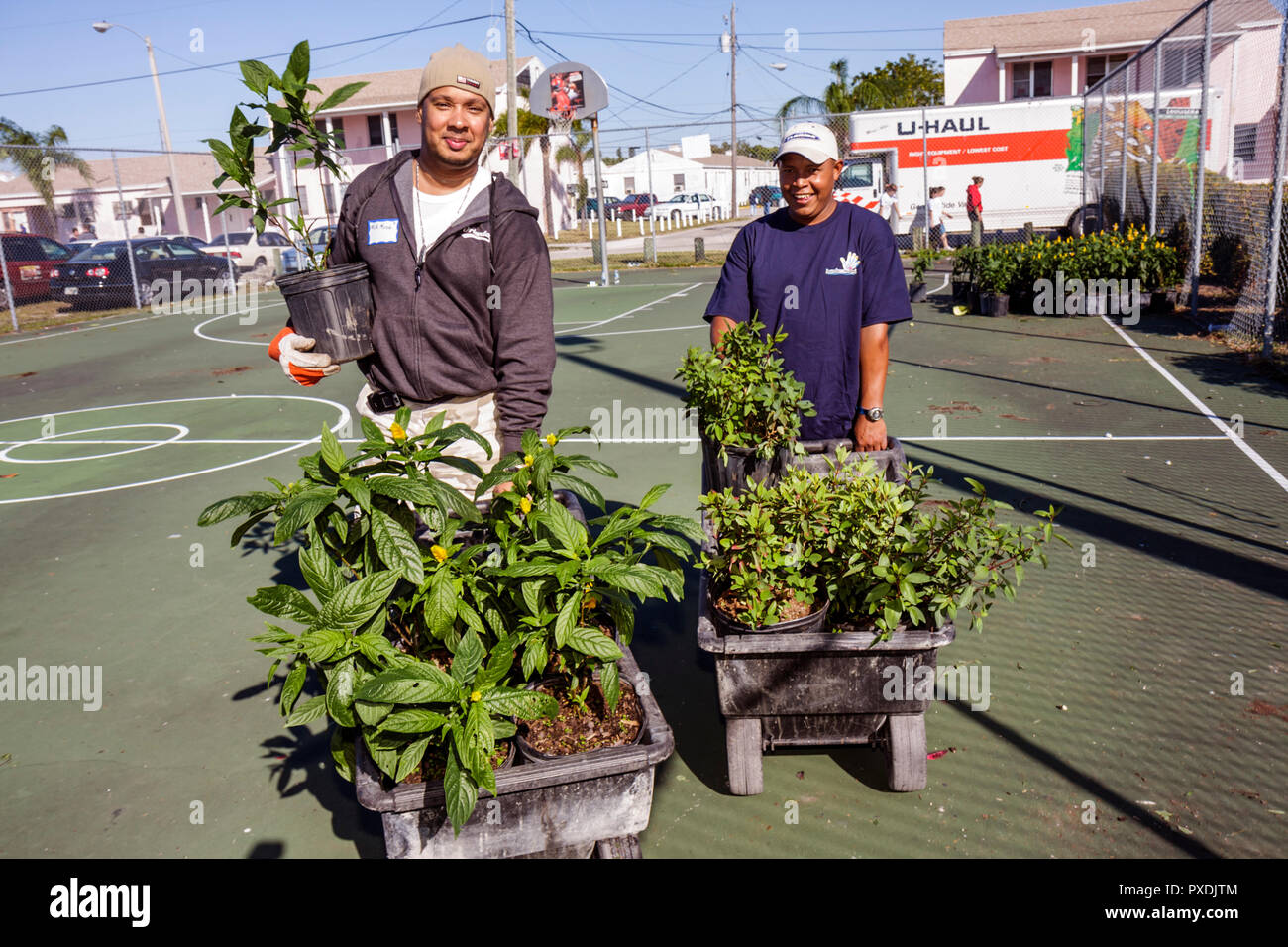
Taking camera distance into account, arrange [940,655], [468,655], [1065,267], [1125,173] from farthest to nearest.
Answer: [1125,173]
[1065,267]
[940,655]
[468,655]

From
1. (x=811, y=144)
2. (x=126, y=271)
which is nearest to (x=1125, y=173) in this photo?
(x=811, y=144)

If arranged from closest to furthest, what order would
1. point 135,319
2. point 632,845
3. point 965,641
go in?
point 632,845 < point 965,641 < point 135,319

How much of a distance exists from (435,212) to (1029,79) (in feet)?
147

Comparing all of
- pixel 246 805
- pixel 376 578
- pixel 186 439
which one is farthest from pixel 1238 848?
pixel 186 439

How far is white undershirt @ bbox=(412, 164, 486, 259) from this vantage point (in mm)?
3271

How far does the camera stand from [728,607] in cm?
313

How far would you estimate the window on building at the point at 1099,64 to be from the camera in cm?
4020

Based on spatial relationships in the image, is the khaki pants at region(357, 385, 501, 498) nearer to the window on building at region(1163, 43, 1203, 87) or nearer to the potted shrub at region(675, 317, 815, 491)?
the potted shrub at region(675, 317, 815, 491)

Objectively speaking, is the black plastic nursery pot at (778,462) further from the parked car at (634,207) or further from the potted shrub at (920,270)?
the parked car at (634,207)

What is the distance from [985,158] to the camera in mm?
24734

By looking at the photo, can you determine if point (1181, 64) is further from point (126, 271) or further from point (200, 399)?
point (126, 271)

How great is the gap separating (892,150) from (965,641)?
74.9 feet

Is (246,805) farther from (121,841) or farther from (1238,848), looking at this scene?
(1238,848)

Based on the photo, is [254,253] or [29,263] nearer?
[29,263]
